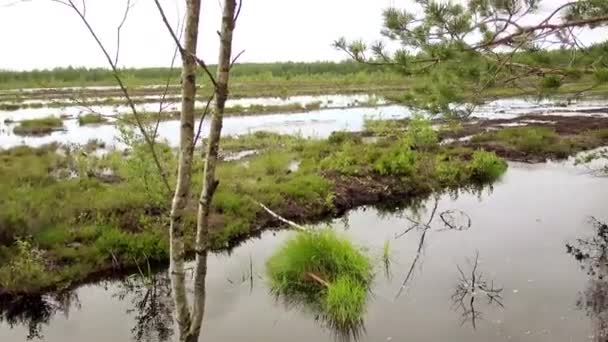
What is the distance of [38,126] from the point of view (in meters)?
22.4

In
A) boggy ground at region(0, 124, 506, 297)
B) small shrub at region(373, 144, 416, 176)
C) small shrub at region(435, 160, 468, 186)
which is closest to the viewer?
boggy ground at region(0, 124, 506, 297)

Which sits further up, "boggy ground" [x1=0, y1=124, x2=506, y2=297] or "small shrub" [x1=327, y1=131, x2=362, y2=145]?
"small shrub" [x1=327, y1=131, x2=362, y2=145]

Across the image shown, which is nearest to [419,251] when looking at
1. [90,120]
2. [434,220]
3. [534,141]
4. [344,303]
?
[434,220]

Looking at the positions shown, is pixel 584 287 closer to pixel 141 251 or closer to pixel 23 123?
pixel 141 251

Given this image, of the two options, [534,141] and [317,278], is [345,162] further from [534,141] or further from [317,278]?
[534,141]

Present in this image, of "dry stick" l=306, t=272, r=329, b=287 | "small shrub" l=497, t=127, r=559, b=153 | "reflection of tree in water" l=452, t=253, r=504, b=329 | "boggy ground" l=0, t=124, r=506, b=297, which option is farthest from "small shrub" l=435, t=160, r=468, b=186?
"dry stick" l=306, t=272, r=329, b=287

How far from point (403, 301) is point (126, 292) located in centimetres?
351

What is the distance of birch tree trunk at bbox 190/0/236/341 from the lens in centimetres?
207

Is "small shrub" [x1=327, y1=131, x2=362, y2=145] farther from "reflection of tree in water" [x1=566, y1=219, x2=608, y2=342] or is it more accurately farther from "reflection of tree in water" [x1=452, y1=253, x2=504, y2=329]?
"reflection of tree in water" [x1=452, y1=253, x2=504, y2=329]

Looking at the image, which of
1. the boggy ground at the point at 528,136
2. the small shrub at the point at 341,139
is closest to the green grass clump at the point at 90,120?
the boggy ground at the point at 528,136

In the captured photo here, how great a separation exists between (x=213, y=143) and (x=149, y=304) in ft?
16.9

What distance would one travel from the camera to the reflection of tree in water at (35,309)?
20.6 feet

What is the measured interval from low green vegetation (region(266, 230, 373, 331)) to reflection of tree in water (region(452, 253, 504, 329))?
1115 millimetres

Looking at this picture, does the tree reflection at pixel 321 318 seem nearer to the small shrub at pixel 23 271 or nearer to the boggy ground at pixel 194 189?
the boggy ground at pixel 194 189
